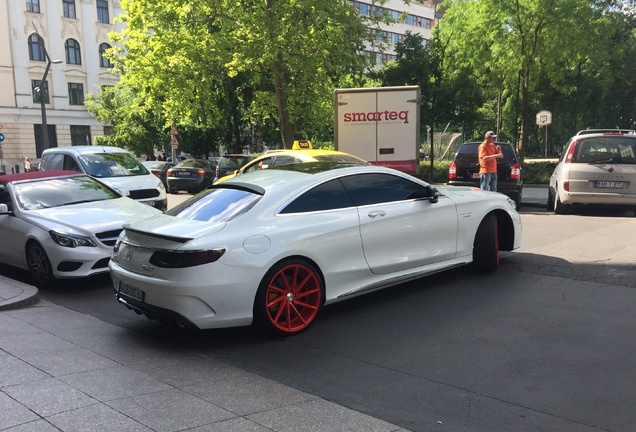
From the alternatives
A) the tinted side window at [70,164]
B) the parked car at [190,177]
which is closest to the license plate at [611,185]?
the tinted side window at [70,164]

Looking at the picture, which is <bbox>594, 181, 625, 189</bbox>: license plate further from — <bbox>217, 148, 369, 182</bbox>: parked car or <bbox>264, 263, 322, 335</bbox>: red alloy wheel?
<bbox>264, 263, 322, 335</bbox>: red alloy wheel

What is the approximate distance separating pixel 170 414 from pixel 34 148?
163 feet

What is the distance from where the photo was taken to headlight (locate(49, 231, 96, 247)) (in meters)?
6.88

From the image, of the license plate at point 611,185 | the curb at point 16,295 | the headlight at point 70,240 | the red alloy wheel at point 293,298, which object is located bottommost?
the curb at point 16,295

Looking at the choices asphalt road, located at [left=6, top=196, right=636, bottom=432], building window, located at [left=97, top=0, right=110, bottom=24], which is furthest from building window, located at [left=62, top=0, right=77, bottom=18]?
asphalt road, located at [left=6, top=196, right=636, bottom=432]

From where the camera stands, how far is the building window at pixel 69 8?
1902 inches

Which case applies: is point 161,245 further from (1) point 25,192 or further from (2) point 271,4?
(2) point 271,4

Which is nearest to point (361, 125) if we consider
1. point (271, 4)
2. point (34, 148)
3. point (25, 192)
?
point (271, 4)

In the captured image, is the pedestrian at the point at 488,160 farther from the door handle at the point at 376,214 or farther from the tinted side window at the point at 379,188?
the door handle at the point at 376,214

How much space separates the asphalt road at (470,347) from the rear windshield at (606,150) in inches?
197

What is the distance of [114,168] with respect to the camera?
1218 cm

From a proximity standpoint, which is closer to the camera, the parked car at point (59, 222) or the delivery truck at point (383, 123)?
the parked car at point (59, 222)

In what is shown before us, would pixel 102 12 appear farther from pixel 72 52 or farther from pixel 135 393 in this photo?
pixel 135 393

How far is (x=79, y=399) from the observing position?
356 cm
